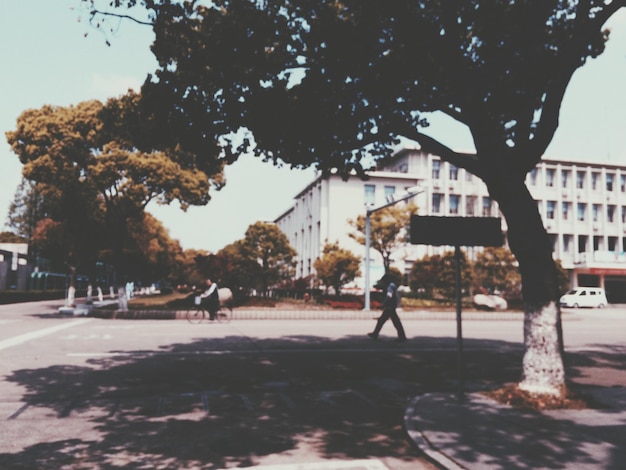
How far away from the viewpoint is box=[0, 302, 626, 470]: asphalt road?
4809mm

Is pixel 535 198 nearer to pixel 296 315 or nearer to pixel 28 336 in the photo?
pixel 296 315

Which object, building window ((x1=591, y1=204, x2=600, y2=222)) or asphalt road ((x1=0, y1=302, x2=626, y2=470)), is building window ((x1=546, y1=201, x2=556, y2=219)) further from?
asphalt road ((x1=0, y1=302, x2=626, y2=470))

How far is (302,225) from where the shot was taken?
6331 cm

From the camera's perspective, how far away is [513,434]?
5129 mm

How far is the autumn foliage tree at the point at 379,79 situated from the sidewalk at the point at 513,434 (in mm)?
1032

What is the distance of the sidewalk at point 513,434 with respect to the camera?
4359 millimetres

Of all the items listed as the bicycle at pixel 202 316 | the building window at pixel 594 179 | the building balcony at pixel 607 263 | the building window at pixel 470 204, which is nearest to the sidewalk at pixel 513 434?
the bicycle at pixel 202 316

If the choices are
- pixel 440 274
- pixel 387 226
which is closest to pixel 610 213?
pixel 440 274

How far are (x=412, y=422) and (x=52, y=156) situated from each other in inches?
808

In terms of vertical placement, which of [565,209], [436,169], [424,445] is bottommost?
[424,445]

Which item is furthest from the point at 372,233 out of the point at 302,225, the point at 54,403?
the point at 54,403

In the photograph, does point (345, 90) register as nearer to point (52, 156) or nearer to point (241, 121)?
point (241, 121)

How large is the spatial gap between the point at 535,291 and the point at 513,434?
230cm

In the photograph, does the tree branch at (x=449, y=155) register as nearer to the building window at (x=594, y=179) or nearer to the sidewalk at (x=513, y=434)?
the sidewalk at (x=513, y=434)
